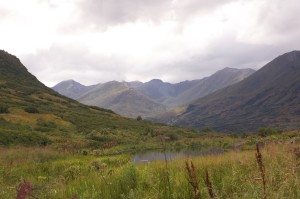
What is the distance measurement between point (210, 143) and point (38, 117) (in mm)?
32237

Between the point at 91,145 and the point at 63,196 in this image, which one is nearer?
the point at 63,196

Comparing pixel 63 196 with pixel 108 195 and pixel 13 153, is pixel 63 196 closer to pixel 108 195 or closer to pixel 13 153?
pixel 108 195

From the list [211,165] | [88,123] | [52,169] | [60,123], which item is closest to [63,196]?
[211,165]

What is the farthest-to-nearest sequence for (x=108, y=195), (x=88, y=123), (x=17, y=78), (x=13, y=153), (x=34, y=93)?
1. (x=17, y=78)
2. (x=34, y=93)
3. (x=88, y=123)
4. (x=13, y=153)
5. (x=108, y=195)

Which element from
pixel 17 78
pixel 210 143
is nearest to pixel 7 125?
pixel 210 143

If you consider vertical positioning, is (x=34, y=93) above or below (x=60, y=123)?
above

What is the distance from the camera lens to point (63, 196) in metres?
6.98

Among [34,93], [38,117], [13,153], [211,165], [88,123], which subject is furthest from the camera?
[34,93]

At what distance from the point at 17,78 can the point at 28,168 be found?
110916 mm

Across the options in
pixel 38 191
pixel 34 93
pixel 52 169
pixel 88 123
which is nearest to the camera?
pixel 38 191

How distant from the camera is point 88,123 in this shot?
76.1m

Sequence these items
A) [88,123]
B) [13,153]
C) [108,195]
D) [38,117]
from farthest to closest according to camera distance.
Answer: [88,123], [38,117], [13,153], [108,195]

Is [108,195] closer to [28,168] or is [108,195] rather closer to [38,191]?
[38,191]

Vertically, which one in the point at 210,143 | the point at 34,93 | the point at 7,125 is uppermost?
the point at 34,93
